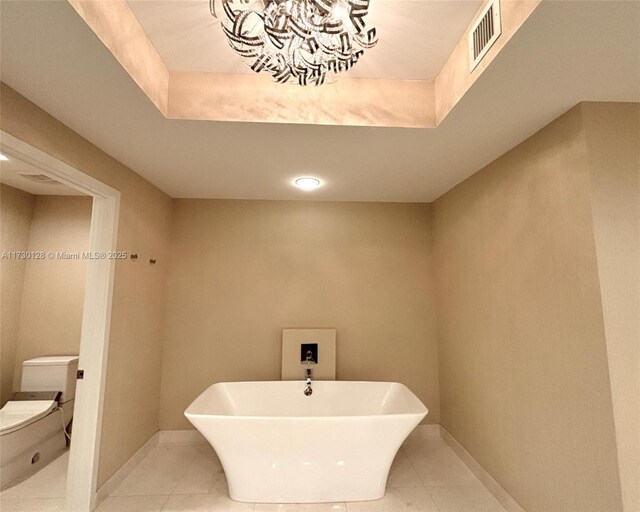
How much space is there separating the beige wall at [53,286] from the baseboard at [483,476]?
370 centimetres

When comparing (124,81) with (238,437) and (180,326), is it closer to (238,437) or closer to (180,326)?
(238,437)

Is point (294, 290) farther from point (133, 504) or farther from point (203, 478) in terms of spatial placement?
point (133, 504)

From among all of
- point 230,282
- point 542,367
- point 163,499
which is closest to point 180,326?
point 230,282

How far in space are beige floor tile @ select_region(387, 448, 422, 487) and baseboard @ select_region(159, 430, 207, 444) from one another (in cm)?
173

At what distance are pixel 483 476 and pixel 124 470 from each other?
264 cm

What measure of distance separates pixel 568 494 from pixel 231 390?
2.33 metres

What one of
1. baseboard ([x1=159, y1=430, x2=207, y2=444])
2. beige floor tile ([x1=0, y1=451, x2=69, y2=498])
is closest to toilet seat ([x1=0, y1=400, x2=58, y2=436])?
beige floor tile ([x1=0, y1=451, x2=69, y2=498])

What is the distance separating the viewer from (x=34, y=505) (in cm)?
189

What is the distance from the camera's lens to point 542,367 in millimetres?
1644

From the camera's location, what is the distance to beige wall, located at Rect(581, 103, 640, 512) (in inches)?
49.5

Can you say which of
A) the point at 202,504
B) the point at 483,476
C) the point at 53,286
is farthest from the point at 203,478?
the point at 53,286

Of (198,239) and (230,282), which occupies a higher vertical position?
(198,239)

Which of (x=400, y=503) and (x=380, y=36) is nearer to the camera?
(x=380, y=36)

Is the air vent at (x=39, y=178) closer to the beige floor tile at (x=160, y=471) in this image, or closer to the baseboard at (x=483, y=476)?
the beige floor tile at (x=160, y=471)
